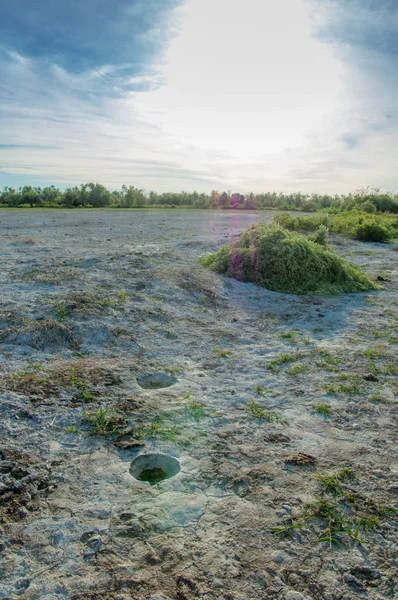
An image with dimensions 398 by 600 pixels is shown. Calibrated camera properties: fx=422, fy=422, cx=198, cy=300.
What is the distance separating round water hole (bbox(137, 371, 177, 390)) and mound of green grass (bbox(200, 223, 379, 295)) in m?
3.96

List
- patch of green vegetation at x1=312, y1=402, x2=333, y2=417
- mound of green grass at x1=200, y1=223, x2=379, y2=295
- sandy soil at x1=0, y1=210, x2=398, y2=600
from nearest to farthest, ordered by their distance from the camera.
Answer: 1. sandy soil at x1=0, y1=210, x2=398, y2=600
2. patch of green vegetation at x1=312, y1=402, x2=333, y2=417
3. mound of green grass at x1=200, y1=223, x2=379, y2=295

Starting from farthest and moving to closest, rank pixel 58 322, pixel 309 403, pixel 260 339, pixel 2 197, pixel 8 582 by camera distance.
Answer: pixel 2 197 < pixel 260 339 < pixel 58 322 < pixel 309 403 < pixel 8 582

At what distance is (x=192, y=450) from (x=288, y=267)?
Answer: 530cm

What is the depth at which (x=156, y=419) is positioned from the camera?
3.22m

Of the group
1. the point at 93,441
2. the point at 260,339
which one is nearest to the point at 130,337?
the point at 260,339

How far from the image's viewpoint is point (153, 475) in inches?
104

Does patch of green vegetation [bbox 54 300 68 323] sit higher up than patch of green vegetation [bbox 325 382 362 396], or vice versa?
patch of green vegetation [bbox 54 300 68 323]

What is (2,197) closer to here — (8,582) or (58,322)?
(58,322)

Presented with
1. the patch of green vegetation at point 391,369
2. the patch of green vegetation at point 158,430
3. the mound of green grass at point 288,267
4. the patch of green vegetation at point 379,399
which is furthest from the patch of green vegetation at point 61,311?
the mound of green grass at point 288,267

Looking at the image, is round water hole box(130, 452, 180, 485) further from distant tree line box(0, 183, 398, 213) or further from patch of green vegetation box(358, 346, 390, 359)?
distant tree line box(0, 183, 398, 213)

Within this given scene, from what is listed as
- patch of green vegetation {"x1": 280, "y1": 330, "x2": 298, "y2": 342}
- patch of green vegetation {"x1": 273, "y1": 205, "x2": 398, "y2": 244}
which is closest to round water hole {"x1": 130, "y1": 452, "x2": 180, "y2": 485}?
patch of green vegetation {"x1": 280, "y1": 330, "x2": 298, "y2": 342}

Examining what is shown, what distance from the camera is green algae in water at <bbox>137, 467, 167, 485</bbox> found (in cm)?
259

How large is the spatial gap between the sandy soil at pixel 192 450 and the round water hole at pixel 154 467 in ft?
0.16

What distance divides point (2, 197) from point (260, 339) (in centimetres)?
4027
